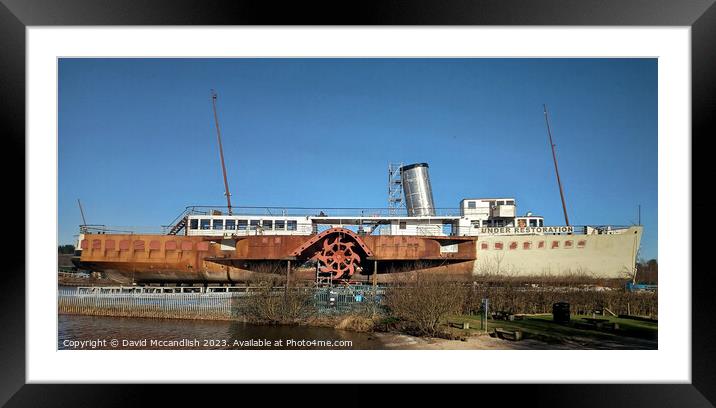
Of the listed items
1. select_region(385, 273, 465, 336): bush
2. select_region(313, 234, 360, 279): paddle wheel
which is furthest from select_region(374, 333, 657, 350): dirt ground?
select_region(313, 234, 360, 279): paddle wheel

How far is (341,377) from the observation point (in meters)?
6.75

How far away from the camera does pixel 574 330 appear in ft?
33.7

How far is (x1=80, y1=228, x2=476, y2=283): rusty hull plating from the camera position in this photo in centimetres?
1731

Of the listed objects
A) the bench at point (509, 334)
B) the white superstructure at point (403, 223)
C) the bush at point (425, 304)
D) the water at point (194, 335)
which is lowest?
the water at point (194, 335)

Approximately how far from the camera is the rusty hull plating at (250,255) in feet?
56.8

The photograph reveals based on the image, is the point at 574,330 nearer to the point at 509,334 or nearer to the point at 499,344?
the point at 509,334

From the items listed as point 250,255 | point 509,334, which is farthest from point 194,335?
point 509,334
